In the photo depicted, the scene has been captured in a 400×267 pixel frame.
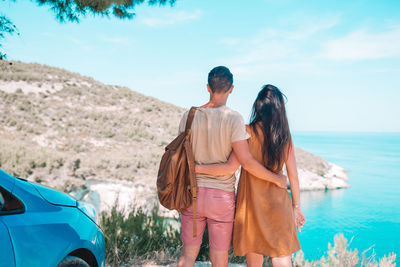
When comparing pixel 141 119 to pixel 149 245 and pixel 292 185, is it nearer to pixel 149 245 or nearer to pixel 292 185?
pixel 149 245

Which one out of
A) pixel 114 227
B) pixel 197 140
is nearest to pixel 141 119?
pixel 114 227

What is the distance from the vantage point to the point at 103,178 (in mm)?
16141

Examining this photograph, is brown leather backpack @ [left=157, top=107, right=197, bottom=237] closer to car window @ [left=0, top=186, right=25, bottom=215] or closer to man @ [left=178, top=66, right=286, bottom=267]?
man @ [left=178, top=66, right=286, bottom=267]

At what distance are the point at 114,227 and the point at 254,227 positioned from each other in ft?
9.02

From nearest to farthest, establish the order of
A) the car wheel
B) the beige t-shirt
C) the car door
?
the car door → the car wheel → the beige t-shirt

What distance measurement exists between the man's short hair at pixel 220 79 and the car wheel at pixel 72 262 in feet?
4.94

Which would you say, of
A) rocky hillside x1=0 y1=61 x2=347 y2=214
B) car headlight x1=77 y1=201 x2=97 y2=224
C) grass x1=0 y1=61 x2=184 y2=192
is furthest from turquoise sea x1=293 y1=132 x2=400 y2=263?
car headlight x1=77 y1=201 x2=97 y2=224

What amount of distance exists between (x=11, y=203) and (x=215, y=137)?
4.47 ft

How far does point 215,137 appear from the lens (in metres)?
2.31

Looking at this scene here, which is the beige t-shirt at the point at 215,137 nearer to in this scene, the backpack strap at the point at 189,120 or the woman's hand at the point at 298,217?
the backpack strap at the point at 189,120

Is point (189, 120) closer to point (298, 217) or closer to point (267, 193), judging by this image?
point (267, 193)


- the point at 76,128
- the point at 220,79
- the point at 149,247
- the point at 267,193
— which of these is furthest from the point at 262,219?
the point at 76,128

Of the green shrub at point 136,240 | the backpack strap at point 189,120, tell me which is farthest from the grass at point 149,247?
the backpack strap at point 189,120

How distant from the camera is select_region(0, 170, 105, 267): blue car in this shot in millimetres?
1625
